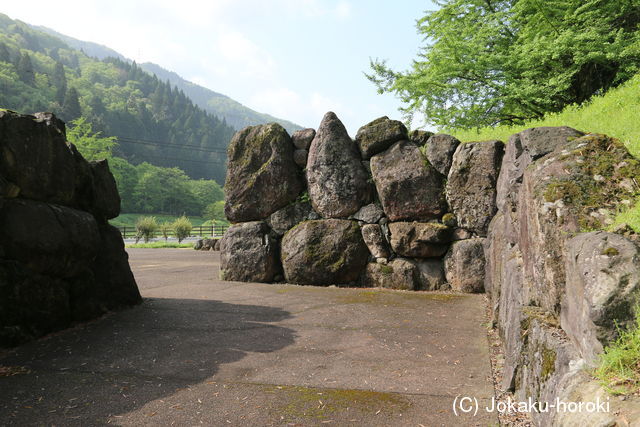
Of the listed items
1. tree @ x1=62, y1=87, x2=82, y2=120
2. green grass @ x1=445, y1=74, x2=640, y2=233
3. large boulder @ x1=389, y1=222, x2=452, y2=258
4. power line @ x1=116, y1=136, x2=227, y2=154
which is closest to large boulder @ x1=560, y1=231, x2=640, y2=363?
green grass @ x1=445, y1=74, x2=640, y2=233

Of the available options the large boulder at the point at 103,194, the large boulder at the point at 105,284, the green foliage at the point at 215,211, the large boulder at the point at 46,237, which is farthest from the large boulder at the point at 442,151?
the green foliage at the point at 215,211

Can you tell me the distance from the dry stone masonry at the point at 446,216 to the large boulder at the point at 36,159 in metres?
4.60

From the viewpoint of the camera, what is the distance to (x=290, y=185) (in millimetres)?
10227

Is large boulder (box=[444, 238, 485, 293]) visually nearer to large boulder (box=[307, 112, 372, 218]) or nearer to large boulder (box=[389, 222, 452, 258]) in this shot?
large boulder (box=[389, 222, 452, 258])

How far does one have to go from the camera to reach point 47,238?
17.3 feet

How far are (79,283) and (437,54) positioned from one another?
1141 centimetres

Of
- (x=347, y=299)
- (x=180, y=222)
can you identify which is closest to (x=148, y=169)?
(x=180, y=222)

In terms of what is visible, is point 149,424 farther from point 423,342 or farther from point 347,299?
point 347,299

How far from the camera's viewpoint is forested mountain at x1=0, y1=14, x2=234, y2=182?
257 feet

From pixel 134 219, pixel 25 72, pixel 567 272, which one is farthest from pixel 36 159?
pixel 25 72

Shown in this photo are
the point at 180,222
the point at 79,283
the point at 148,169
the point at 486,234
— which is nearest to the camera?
the point at 79,283

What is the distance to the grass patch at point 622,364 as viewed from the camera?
6.62 ft

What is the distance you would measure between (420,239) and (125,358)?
6.10 metres

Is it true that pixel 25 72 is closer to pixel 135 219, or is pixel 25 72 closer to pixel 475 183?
pixel 135 219
